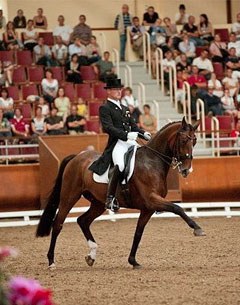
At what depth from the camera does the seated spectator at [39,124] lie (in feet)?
60.0

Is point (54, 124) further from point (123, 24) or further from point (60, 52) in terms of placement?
point (123, 24)

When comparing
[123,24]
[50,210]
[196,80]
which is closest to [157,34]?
[123,24]

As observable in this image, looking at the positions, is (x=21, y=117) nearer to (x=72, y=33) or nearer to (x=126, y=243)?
(x=72, y=33)

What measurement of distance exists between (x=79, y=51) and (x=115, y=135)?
478 inches

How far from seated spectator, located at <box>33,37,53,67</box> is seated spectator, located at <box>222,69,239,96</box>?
4.02 metres

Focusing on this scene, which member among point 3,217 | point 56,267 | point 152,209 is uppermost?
point 152,209

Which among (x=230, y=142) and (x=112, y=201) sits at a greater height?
(x=112, y=201)

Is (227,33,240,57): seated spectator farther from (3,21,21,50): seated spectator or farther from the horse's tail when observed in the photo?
the horse's tail

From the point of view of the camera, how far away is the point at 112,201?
9.82 m

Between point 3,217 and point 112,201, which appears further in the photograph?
point 3,217

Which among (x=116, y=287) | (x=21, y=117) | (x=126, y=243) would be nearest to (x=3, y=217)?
(x=21, y=117)

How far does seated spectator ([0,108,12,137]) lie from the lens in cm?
1784

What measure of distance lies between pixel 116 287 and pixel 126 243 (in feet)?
13.7

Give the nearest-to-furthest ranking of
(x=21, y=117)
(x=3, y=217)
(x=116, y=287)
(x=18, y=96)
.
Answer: (x=116, y=287), (x=3, y=217), (x=21, y=117), (x=18, y=96)
